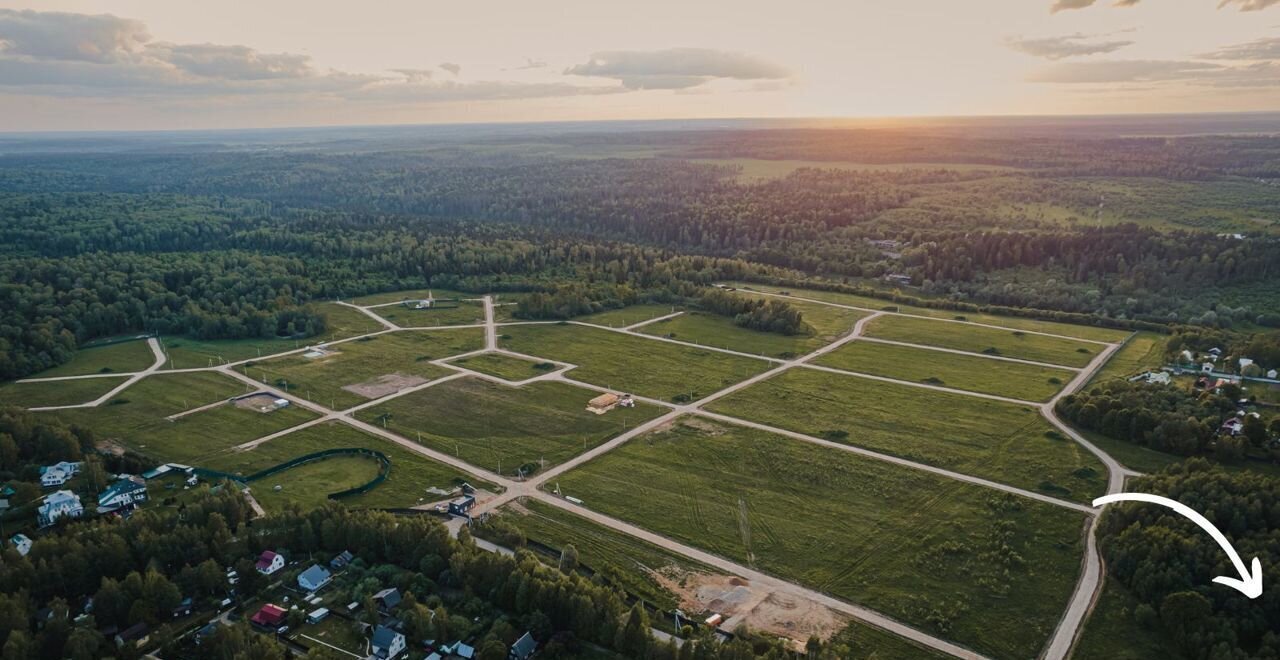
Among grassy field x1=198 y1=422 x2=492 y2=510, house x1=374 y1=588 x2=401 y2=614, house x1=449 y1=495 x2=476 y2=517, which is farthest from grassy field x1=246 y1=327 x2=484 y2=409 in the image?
house x1=374 y1=588 x2=401 y2=614

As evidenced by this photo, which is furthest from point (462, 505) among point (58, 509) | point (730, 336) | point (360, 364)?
point (730, 336)

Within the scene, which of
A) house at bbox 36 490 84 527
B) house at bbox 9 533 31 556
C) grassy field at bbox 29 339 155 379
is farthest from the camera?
grassy field at bbox 29 339 155 379

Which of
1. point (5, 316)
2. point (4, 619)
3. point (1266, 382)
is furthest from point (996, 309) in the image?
point (5, 316)

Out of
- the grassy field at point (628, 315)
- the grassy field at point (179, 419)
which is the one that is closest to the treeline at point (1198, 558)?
the grassy field at point (179, 419)

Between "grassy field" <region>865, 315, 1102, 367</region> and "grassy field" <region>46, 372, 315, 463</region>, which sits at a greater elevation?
"grassy field" <region>865, 315, 1102, 367</region>

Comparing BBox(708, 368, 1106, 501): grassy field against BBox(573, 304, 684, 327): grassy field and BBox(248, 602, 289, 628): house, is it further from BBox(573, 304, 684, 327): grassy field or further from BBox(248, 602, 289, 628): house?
BBox(248, 602, 289, 628): house

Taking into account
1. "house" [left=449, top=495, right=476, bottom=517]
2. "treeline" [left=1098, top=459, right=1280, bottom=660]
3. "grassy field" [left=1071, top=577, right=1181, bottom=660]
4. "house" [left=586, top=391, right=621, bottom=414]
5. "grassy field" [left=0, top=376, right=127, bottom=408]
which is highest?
"treeline" [left=1098, top=459, right=1280, bottom=660]

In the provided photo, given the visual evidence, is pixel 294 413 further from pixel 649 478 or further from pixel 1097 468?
pixel 1097 468
